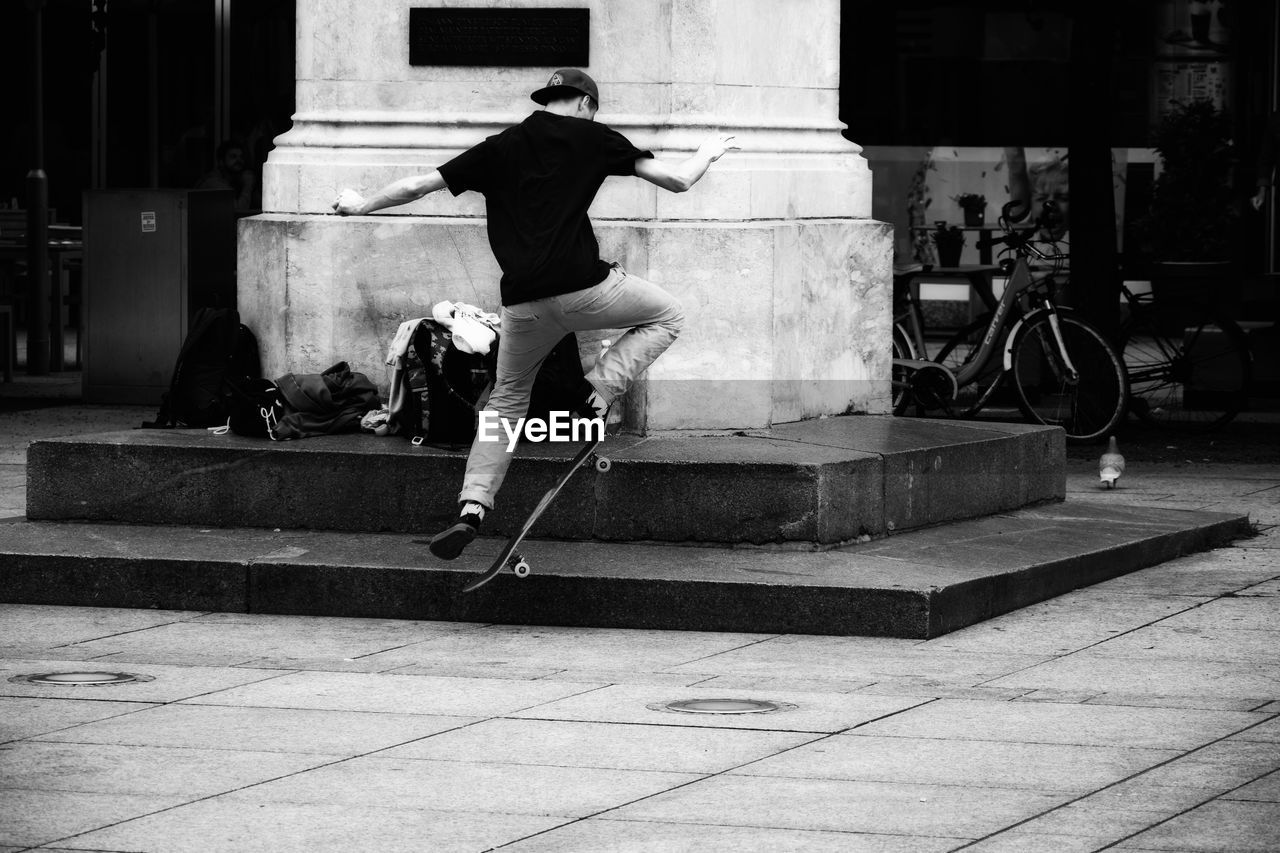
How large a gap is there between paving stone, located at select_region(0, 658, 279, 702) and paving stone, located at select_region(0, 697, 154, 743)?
0.07 m

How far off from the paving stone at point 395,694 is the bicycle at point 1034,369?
649 cm

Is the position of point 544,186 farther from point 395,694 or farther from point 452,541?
point 395,694

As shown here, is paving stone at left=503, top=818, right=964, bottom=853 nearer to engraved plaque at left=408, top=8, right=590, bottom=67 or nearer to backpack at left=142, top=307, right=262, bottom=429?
backpack at left=142, top=307, right=262, bottom=429

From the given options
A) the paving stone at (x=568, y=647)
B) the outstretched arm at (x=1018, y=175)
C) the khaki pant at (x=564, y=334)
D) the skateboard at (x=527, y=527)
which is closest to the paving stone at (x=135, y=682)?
the paving stone at (x=568, y=647)

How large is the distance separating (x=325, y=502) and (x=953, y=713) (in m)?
3.19

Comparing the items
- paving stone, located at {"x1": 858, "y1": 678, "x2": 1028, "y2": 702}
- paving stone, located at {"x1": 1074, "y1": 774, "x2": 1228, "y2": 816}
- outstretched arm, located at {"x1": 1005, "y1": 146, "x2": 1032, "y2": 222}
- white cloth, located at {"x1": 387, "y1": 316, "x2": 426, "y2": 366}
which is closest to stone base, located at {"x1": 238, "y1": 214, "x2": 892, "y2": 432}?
white cloth, located at {"x1": 387, "y1": 316, "x2": 426, "y2": 366}

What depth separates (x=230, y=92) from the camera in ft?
79.2

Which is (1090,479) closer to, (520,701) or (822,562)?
(822,562)

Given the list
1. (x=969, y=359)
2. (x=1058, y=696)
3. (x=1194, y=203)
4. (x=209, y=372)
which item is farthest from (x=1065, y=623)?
(x=1194, y=203)

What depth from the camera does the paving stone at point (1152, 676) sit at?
6.64 m

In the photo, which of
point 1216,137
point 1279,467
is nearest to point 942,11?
point 1216,137

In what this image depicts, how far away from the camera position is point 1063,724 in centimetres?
612

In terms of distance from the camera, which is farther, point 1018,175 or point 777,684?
point 1018,175

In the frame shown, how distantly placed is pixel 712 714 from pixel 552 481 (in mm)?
2210
